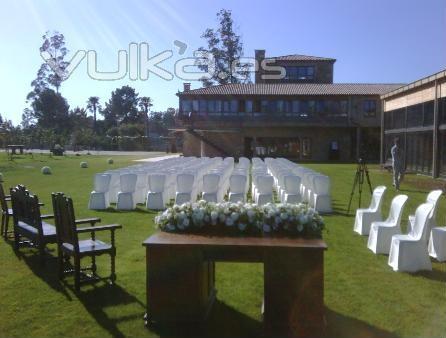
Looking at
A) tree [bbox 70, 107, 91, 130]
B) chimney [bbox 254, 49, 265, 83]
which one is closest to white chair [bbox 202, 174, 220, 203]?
chimney [bbox 254, 49, 265, 83]

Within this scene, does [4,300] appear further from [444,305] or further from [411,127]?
[411,127]

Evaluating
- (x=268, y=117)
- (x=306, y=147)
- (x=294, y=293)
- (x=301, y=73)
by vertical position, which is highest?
(x=301, y=73)

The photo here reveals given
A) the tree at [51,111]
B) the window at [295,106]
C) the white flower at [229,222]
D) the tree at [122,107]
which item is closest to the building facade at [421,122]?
the window at [295,106]

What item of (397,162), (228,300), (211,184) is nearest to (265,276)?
(228,300)

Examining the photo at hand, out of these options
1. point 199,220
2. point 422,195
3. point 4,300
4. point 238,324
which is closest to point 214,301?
point 238,324

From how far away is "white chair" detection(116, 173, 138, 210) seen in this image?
43.3 ft

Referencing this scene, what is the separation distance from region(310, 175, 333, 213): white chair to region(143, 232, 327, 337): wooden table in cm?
803

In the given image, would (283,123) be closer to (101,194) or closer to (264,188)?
(264,188)

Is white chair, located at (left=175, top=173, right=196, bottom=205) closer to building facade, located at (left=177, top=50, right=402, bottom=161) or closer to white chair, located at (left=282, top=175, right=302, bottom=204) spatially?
white chair, located at (left=282, top=175, right=302, bottom=204)

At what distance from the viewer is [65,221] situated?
626 centimetres

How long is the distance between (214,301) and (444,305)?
8.18 feet

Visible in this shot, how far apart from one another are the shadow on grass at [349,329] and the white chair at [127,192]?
8.46m

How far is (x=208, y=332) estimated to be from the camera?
500 centimetres

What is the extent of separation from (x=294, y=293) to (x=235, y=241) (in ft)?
2.32
